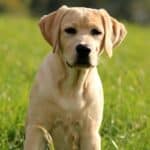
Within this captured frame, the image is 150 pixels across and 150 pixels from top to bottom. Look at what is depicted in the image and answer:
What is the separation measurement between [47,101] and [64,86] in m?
0.26

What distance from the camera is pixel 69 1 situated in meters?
49.3

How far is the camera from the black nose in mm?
6414

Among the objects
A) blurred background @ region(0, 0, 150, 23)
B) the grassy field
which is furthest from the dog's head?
blurred background @ region(0, 0, 150, 23)

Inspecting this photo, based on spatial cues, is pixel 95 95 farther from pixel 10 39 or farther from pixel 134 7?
pixel 134 7

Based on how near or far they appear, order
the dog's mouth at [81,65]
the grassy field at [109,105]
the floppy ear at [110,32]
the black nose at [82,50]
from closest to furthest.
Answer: the black nose at [82,50] < the dog's mouth at [81,65] < the floppy ear at [110,32] < the grassy field at [109,105]

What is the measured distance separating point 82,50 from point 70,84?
18.9 inches

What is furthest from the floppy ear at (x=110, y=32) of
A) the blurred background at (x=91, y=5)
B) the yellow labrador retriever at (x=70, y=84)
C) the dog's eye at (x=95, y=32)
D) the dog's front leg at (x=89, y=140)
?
the blurred background at (x=91, y=5)

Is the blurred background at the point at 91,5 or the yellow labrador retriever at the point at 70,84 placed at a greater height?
the yellow labrador retriever at the point at 70,84

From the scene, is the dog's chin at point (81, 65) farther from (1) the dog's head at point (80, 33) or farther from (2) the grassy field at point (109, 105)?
(2) the grassy field at point (109, 105)

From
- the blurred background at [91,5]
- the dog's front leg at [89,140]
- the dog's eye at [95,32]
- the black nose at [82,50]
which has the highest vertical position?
the dog's eye at [95,32]

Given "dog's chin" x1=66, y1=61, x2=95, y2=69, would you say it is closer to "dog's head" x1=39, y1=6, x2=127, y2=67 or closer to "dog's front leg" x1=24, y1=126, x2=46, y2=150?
"dog's head" x1=39, y1=6, x2=127, y2=67

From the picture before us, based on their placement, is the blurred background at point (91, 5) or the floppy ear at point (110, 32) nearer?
the floppy ear at point (110, 32)

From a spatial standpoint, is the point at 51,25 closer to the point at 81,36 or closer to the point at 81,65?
the point at 81,36

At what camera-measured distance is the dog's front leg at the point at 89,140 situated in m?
6.61
